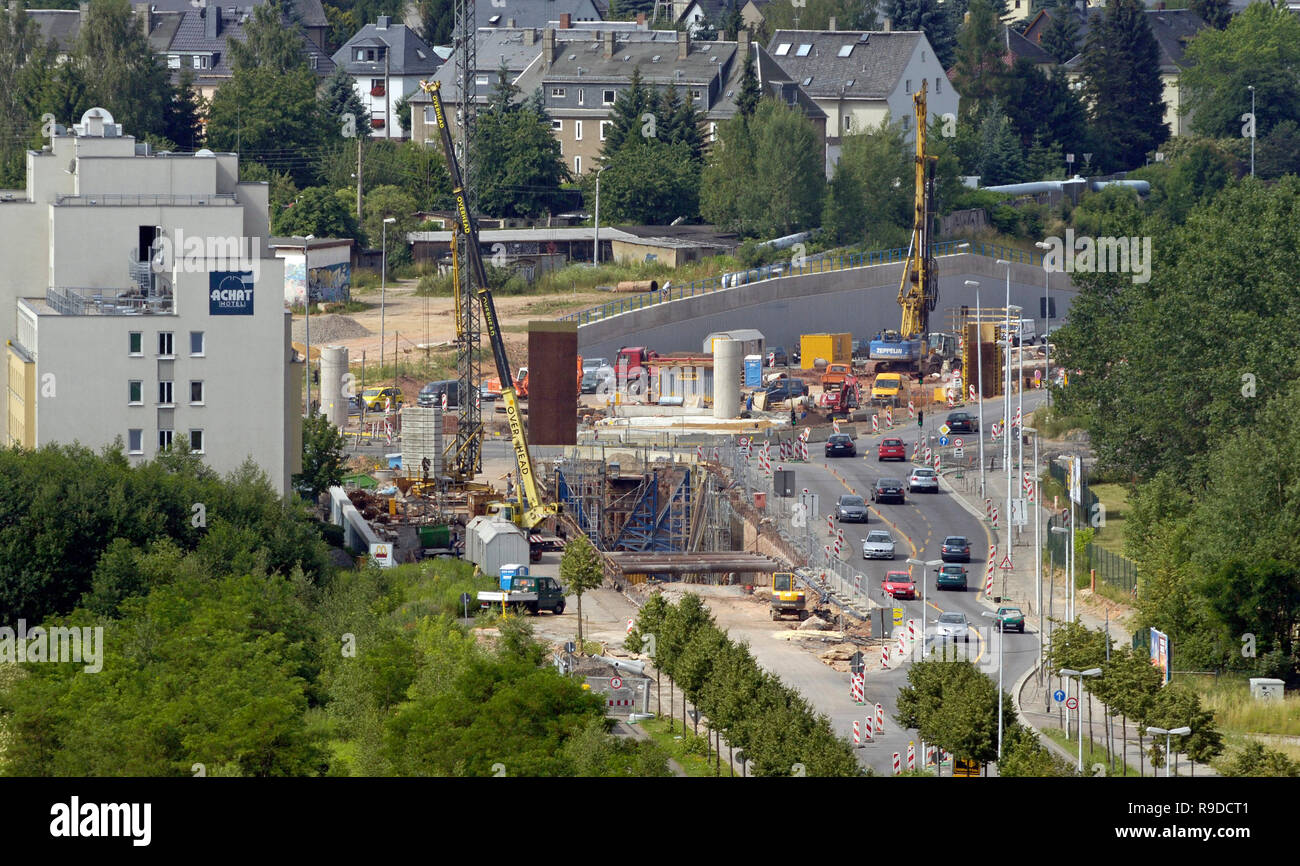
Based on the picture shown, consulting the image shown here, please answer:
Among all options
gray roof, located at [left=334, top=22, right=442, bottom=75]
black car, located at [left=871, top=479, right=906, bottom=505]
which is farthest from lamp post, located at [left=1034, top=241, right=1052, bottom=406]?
gray roof, located at [left=334, top=22, right=442, bottom=75]

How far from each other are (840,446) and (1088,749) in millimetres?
36008

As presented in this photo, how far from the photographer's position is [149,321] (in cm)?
5191

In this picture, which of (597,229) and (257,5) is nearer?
(597,229)

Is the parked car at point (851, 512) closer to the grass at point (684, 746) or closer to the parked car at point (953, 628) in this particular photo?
the parked car at point (953, 628)

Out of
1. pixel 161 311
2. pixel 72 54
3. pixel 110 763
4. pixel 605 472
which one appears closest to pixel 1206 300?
pixel 605 472

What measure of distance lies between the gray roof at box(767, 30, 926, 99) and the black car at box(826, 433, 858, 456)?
49555 millimetres

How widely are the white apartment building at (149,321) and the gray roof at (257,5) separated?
73962 mm

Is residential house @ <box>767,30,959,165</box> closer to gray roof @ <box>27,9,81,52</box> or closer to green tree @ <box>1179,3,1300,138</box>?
green tree @ <box>1179,3,1300,138</box>

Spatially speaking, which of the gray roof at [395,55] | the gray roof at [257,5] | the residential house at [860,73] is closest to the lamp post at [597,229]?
the residential house at [860,73]

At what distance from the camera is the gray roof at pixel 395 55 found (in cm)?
12788

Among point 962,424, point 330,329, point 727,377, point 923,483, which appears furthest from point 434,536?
point 330,329

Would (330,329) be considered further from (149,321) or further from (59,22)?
(59,22)
